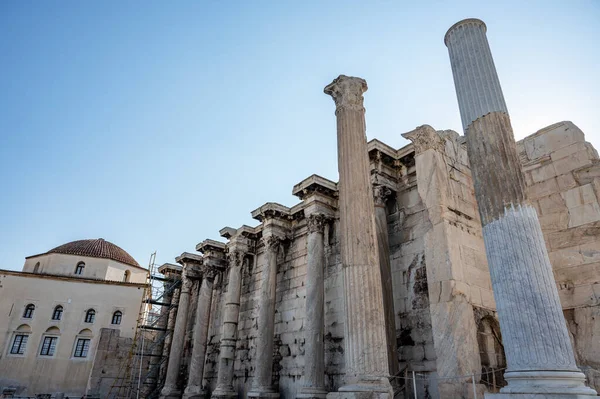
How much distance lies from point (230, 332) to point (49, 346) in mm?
16255

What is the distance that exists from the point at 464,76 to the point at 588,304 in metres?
5.78

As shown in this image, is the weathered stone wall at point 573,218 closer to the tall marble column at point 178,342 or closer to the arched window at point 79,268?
the tall marble column at point 178,342

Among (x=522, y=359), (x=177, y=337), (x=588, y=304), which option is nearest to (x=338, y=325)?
(x=588, y=304)

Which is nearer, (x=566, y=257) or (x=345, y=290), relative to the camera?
(x=345, y=290)

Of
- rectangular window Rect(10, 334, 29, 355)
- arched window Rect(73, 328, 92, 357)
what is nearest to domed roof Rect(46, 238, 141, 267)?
arched window Rect(73, 328, 92, 357)

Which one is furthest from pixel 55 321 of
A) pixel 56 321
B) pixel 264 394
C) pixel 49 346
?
pixel 264 394

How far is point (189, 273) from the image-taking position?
19.4 metres

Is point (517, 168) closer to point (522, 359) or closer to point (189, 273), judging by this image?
point (522, 359)

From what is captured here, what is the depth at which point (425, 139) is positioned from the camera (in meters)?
10.7

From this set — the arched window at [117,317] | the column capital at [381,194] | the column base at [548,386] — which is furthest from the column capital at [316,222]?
the arched window at [117,317]

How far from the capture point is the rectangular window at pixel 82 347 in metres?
24.7

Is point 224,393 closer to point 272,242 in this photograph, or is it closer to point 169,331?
point 272,242

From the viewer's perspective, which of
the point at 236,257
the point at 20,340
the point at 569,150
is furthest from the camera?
the point at 20,340

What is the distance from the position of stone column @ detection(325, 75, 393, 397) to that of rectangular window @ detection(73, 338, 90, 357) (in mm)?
22893
